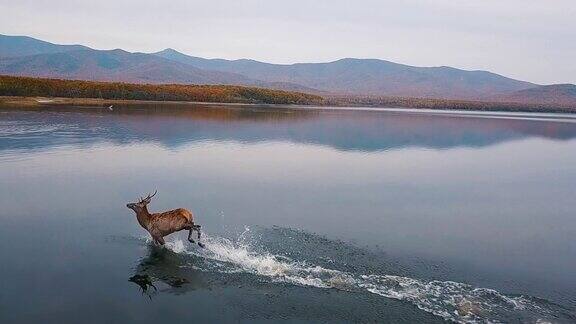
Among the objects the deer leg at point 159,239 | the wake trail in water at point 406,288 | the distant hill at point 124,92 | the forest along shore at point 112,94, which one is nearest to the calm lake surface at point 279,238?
the wake trail in water at point 406,288

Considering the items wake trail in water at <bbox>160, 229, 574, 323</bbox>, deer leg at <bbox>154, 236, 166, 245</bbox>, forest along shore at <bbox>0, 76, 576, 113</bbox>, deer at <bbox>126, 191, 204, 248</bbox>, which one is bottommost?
wake trail in water at <bbox>160, 229, 574, 323</bbox>

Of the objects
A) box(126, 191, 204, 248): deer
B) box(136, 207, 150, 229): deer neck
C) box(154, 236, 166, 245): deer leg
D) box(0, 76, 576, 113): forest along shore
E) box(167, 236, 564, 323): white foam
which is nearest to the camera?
box(167, 236, 564, 323): white foam

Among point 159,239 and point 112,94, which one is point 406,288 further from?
point 112,94

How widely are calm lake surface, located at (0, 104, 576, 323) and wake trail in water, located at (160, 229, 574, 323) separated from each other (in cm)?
5

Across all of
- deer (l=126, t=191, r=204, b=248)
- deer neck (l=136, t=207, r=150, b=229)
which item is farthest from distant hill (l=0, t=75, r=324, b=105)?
deer (l=126, t=191, r=204, b=248)

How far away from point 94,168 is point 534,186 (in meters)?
22.1

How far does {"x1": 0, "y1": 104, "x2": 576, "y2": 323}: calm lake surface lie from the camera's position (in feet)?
34.1

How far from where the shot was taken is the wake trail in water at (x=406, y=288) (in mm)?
10391

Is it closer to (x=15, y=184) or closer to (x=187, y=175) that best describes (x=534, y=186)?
(x=187, y=175)

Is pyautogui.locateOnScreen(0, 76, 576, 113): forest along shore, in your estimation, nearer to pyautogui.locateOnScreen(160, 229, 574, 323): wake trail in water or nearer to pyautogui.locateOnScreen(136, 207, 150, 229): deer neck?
pyautogui.locateOnScreen(136, 207, 150, 229): deer neck

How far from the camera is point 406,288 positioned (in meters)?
11.4

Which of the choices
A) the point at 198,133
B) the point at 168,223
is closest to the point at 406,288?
the point at 168,223

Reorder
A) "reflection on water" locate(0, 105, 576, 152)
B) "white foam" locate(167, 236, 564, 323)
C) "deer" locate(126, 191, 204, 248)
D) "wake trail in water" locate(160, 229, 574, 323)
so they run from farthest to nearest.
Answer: "reflection on water" locate(0, 105, 576, 152)
"deer" locate(126, 191, 204, 248)
"white foam" locate(167, 236, 564, 323)
"wake trail in water" locate(160, 229, 574, 323)

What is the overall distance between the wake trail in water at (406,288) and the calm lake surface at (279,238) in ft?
0.16
